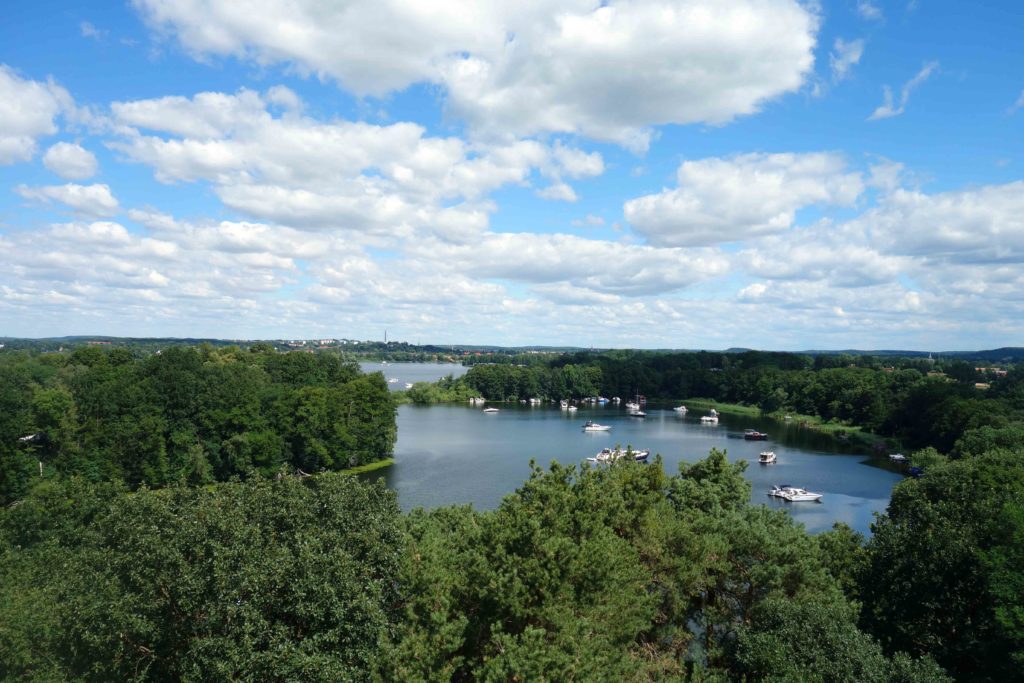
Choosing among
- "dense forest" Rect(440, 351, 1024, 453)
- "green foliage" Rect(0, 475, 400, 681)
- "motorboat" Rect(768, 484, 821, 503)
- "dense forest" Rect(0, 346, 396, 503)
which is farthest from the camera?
"dense forest" Rect(440, 351, 1024, 453)

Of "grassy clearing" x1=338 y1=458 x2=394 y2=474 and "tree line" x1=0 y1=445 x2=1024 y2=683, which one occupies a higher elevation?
"tree line" x1=0 y1=445 x2=1024 y2=683

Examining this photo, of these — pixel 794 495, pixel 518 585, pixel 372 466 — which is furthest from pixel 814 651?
pixel 372 466

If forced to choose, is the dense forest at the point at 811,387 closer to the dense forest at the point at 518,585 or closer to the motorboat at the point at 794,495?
the motorboat at the point at 794,495

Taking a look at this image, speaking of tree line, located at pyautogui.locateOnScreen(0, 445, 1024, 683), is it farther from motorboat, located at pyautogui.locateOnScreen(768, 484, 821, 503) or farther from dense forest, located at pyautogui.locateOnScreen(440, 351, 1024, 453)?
dense forest, located at pyautogui.locateOnScreen(440, 351, 1024, 453)

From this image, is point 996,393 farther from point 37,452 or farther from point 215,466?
point 37,452

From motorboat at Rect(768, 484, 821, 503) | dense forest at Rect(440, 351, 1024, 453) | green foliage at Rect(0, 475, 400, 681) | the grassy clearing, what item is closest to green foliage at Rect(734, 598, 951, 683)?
green foliage at Rect(0, 475, 400, 681)

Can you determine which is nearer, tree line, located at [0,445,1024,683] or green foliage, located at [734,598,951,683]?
tree line, located at [0,445,1024,683]

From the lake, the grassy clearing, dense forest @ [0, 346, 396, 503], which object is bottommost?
the grassy clearing

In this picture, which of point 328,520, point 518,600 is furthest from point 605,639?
point 328,520
